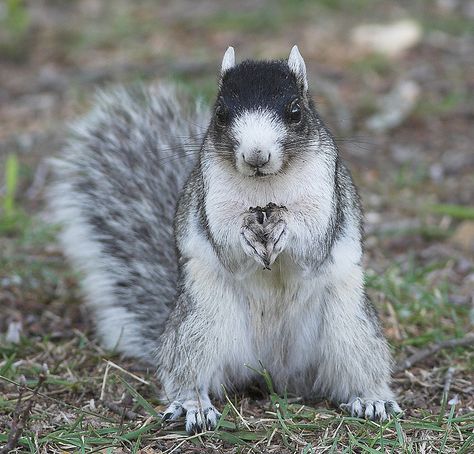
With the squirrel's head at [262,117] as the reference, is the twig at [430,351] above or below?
below

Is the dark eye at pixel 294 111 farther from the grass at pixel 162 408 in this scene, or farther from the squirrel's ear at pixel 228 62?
the grass at pixel 162 408

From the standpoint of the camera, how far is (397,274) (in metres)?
3.78

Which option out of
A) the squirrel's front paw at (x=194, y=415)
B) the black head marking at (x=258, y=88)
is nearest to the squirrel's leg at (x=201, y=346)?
the squirrel's front paw at (x=194, y=415)

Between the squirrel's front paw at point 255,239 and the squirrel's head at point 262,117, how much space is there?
145 mm

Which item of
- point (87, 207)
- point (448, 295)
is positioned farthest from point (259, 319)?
point (448, 295)

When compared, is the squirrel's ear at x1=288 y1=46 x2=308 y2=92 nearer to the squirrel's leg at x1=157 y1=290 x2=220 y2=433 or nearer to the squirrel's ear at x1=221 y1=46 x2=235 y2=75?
the squirrel's ear at x1=221 y1=46 x2=235 y2=75

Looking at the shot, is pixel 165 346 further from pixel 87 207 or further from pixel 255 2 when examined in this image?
pixel 255 2

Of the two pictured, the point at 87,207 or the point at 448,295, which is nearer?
the point at 87,207

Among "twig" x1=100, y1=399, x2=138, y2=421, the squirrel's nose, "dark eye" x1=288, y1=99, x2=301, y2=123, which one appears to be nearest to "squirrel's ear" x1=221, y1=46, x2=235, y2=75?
"dark eye" x1=288, y1=99, x2=301, y2=123

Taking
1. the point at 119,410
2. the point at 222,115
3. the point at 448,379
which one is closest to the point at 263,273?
the point at 222,115

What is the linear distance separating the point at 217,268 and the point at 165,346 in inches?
12.6

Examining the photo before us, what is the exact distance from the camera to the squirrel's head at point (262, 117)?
2385 millimetres

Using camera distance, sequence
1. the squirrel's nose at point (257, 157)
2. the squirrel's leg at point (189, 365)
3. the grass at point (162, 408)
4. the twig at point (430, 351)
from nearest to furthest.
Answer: the squirrel's nose at point (257, 157) < the grass at point (162, 408) < the squirrel's leg at point (189, 365) < the twig at point (430, 351)

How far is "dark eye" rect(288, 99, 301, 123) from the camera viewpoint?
253 cm
